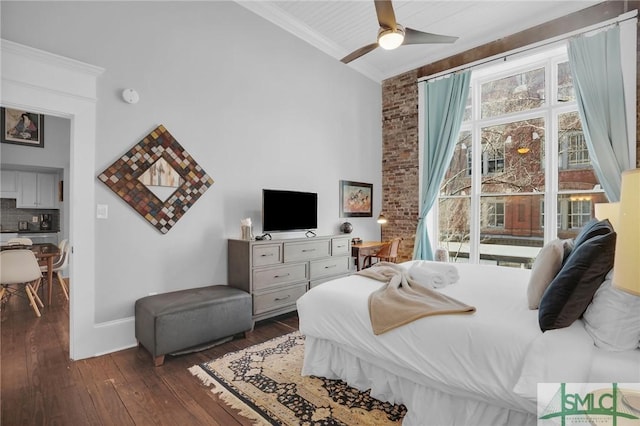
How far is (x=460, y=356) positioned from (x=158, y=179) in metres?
2.93

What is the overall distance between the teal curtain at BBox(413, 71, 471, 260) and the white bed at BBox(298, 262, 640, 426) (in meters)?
2.68

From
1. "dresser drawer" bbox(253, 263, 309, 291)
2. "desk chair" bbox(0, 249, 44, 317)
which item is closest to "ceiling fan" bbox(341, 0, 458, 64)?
"dresser drawer" bbox(253, 263, 309, 291)

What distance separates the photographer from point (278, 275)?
3525 millimetres

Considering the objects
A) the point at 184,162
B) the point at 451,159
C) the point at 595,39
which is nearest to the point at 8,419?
the point at 184,162

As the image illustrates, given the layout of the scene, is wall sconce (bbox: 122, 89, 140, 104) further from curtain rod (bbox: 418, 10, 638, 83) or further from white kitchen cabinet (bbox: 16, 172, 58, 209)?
white kitchen cabinet (bbox: 16, 172, 58, 209)

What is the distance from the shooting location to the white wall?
272 cm

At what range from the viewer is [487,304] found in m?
1.86

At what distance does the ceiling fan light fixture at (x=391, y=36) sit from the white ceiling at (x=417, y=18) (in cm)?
148

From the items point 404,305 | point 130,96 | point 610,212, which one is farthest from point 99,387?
point 610,212

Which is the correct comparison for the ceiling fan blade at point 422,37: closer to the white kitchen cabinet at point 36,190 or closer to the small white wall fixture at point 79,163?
the small white wall fixture at point 79,163

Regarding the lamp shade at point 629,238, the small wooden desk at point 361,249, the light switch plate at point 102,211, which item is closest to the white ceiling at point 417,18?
the light switch plate at point 102,211

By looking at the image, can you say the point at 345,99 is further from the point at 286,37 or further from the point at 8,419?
the point at 8,419

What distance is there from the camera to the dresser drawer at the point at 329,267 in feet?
13.0

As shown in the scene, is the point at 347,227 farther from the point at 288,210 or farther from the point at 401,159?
the point at 401,159
